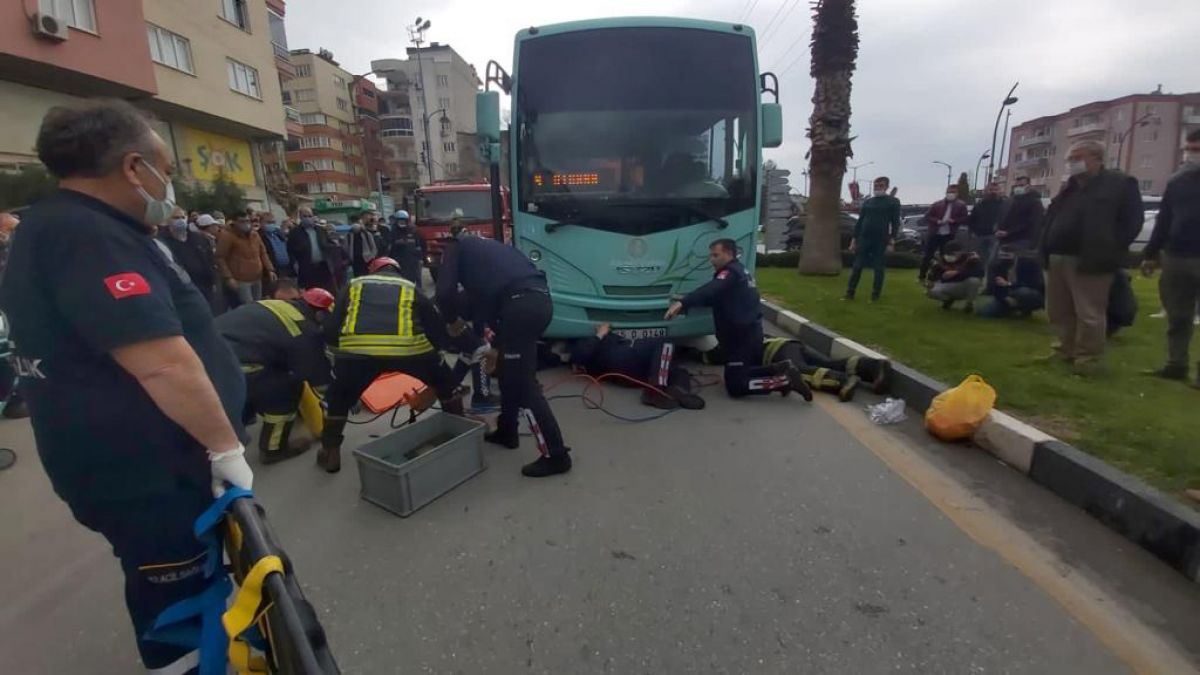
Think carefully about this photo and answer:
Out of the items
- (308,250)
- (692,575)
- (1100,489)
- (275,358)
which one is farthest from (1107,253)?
(308,250)

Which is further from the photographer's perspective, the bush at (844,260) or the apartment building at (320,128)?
the apartment building at (320,128)

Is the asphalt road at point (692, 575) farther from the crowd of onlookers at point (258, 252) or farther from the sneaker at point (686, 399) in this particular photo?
the crowd of onlookers at point (258, 252)

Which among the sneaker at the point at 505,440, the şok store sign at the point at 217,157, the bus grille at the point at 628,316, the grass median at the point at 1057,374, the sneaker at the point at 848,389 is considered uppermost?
the şok store sign at the point at 217,157

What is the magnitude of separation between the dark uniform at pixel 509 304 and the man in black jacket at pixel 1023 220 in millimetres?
7164

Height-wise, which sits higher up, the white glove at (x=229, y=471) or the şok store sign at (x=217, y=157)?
the şok store sign at (x=217, y=157)

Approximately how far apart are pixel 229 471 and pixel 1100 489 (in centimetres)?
395

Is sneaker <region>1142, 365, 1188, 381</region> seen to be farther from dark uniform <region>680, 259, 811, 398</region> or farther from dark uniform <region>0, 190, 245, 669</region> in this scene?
dark uniform <region>0, 190, 245, 669</region>

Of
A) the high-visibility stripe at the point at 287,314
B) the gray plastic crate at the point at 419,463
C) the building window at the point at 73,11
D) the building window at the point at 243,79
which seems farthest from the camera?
the building window at the point at 243,79

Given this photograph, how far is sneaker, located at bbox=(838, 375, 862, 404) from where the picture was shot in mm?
5105

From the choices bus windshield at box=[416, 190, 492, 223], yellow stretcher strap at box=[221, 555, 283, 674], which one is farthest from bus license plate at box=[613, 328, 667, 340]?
bus windshield at box=[416, 190, 492, 223]

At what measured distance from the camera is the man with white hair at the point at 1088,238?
4922mm

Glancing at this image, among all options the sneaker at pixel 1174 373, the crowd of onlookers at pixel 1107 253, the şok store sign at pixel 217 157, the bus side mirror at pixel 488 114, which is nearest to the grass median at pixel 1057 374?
the sneaker at pixel 1174 373

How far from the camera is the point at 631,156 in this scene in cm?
589

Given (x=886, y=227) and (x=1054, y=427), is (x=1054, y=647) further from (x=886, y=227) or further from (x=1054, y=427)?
(x=886, y=227)
